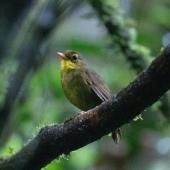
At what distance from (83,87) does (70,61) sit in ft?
1.74

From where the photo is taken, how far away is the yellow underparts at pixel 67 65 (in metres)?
4.24

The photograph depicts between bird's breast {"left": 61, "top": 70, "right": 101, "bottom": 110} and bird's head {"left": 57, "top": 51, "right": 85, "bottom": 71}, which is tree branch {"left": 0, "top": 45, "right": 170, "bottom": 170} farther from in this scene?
bird's head {"left": 57, "top": 51, "right": 85, "bottom": 71}

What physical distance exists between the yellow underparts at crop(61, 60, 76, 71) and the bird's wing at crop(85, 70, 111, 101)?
23 cm

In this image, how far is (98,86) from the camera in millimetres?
3770

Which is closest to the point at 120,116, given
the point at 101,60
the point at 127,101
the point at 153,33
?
the point at 127,101

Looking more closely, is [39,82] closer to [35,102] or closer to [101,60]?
[35,102]

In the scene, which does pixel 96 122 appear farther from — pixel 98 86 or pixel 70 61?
pixel 70 61

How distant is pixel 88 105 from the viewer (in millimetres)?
3781

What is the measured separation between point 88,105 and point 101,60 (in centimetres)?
243

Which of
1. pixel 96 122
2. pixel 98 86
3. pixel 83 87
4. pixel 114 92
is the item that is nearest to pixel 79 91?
pixel 83 87

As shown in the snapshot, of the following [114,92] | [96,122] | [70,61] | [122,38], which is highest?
[96,122]

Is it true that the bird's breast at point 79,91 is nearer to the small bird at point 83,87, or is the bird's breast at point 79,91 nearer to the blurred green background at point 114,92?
the small bird at point 83,87

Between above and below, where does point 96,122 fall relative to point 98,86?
above

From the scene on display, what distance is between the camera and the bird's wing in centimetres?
362
